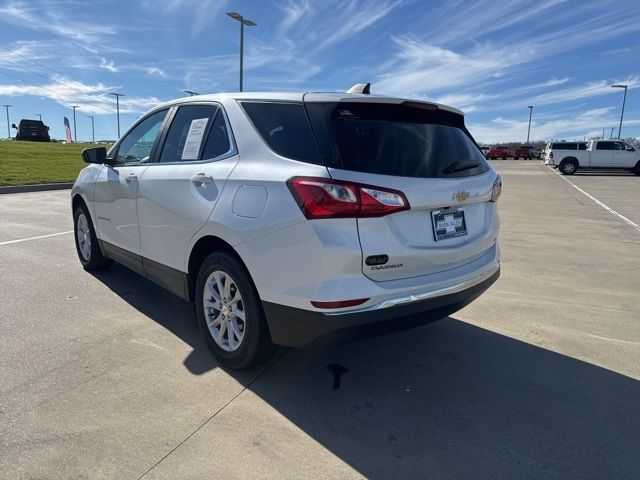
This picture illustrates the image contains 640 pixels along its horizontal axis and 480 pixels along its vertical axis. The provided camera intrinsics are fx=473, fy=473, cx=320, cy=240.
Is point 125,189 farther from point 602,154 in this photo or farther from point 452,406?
point 602,154

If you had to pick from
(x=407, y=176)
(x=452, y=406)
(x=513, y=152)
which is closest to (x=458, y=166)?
(x=407, y=176)

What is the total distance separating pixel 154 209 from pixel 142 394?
4.76 feet

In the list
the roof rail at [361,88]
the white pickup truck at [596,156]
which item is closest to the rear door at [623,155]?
the white pickup truck at [596,156]

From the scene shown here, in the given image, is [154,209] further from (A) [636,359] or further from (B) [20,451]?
(A) [636,359]

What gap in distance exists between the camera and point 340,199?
2441mm

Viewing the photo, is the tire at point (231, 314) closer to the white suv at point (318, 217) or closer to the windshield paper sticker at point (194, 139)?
the white suv at point (318, 217)

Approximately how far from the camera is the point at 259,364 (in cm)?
303

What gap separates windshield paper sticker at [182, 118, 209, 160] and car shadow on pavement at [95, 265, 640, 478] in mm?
1404

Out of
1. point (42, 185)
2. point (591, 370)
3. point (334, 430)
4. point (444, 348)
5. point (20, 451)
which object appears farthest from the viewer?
point (42, 185)

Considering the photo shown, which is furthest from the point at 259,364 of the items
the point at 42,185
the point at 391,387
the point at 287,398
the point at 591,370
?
the point at 42,185

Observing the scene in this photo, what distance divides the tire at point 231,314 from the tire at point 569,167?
29.6 meters

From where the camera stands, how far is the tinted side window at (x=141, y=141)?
4082 millimetres

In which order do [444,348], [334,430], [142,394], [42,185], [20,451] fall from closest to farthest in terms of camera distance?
[20,451] → [334,430] → [142,394] → [444,348] → [42,185]

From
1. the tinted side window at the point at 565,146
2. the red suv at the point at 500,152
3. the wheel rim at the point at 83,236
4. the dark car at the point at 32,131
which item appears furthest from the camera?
the red suv at the point at 500,152
